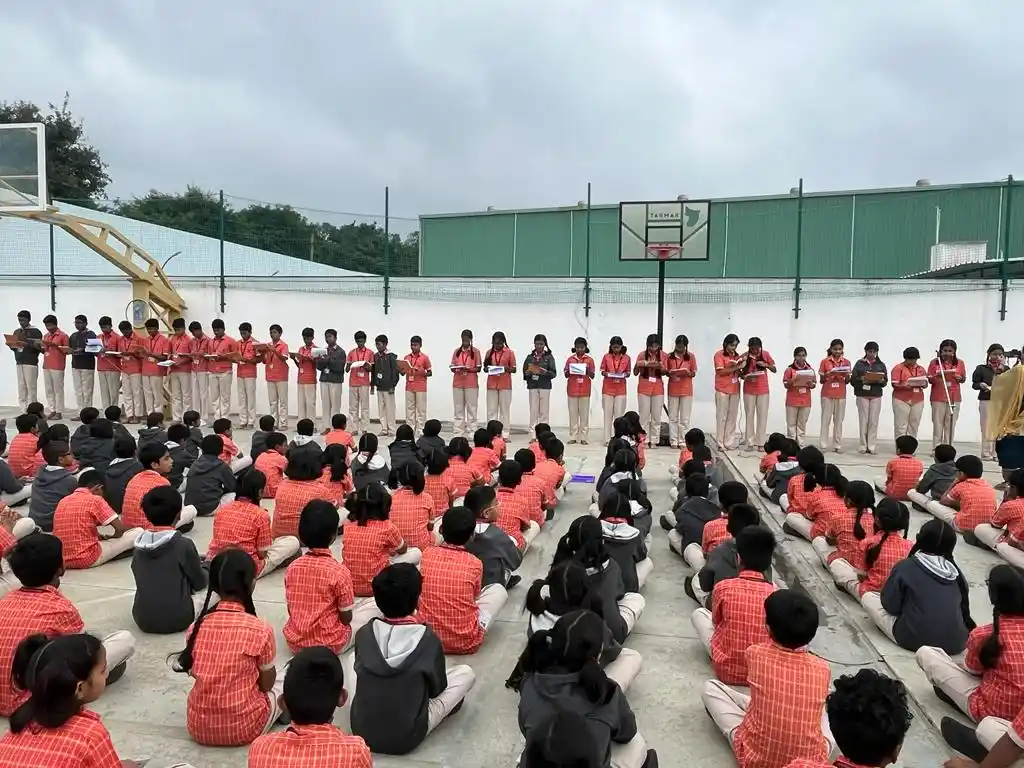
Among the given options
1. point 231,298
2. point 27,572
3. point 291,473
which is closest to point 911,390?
point 291,473

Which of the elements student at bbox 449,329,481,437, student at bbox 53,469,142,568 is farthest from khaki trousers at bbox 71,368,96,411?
student at bbox 53,469,142,568

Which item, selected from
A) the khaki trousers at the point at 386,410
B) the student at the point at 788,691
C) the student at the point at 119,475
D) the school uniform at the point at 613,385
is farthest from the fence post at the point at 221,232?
the student at the point at 788,691

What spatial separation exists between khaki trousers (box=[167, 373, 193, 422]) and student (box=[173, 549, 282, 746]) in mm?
10836

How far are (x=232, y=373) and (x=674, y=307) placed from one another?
26.7 ft

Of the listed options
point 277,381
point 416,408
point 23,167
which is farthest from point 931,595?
point 23,167

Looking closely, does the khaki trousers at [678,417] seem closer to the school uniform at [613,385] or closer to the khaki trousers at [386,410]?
the school uniform at [613,385]

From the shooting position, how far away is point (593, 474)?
9867 mm

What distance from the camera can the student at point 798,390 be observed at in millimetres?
11406

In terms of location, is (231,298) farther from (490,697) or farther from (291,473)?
(490,697)

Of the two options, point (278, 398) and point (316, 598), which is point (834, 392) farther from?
point (316, 598)

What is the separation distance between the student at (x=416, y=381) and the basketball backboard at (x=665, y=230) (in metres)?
3.72

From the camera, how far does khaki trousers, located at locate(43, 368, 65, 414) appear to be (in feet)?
44.9

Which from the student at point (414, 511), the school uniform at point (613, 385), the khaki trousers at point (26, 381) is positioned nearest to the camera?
the student at point (414, 511)

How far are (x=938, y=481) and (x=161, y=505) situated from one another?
7350 mm
